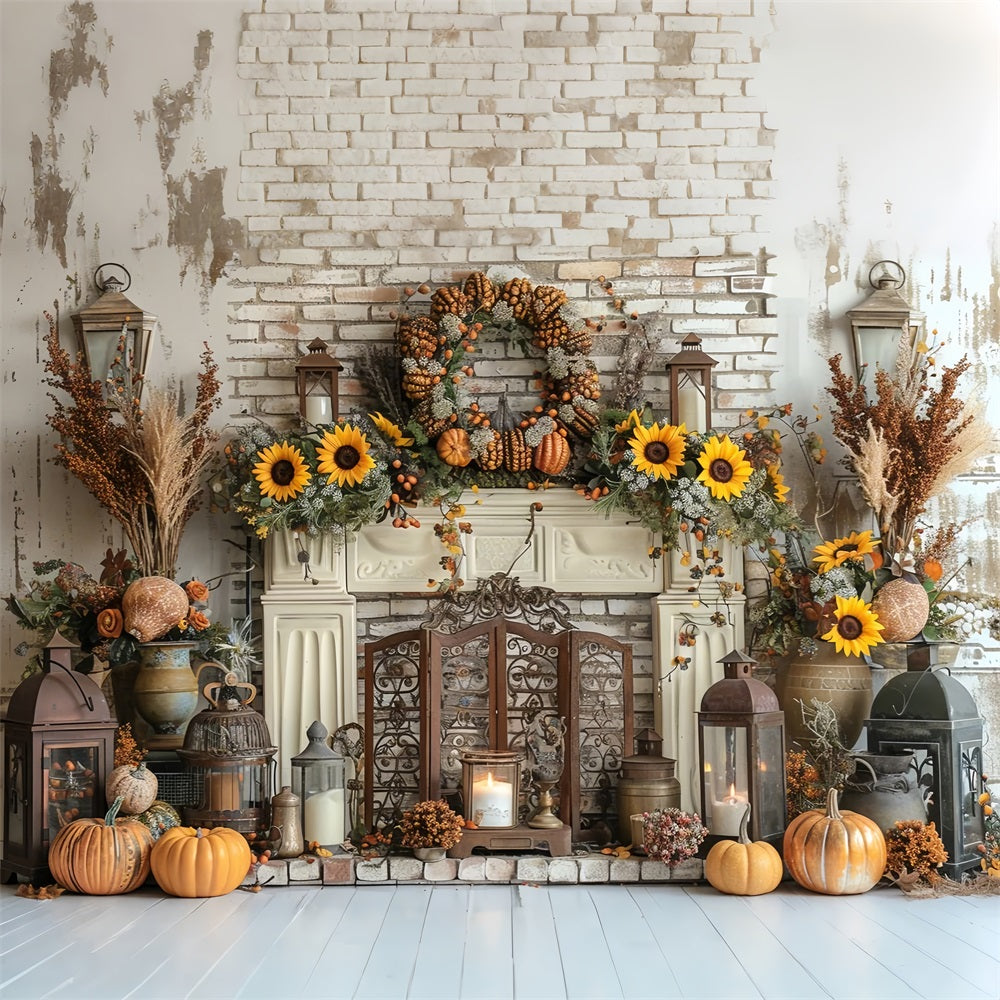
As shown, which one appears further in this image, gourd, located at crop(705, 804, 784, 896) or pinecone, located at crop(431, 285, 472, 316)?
pinecone, located at crop(431, 285, 472, 316)

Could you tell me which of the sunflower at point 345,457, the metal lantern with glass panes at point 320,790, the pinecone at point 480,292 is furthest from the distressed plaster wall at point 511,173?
the metal lantern with glass panes at point 320,790

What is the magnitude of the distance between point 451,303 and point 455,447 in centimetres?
64

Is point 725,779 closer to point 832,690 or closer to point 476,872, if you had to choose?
point 832,690

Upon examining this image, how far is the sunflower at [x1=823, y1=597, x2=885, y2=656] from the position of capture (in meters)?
4.35

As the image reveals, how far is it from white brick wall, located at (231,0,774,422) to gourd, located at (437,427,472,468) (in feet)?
2.23

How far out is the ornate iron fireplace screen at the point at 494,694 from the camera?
4.45 metres

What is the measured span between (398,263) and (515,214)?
0.57 meters

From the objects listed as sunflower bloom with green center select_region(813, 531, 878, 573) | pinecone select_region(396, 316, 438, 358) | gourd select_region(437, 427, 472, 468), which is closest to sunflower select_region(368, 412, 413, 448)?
gourd select_region(437, 427, 472, 468)

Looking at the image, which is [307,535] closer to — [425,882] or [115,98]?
[425,882]

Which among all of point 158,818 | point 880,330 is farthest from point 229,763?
Answer: point 880,330

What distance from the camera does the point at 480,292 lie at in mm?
4809

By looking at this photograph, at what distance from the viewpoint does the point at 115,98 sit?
508 centimetres

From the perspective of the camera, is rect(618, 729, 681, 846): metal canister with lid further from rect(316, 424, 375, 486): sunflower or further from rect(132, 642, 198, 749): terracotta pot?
rect(132, 642, 198, 749): terracotta pot

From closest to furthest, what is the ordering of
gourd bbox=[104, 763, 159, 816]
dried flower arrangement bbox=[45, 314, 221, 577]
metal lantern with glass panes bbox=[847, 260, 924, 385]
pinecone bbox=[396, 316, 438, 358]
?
gourd bbox=[104, 763, 159, 816]
dried flower arrangement bbox=[45, 314, 221, 577]
pinecone bbox=[396, 316, 438, 358]
metal lantern with glass panes bbox=[847, 260, 924, 385]
